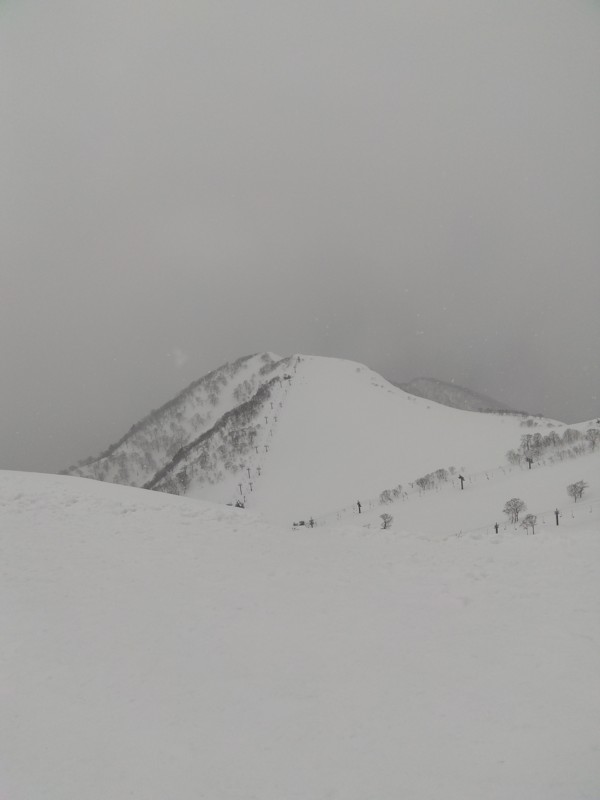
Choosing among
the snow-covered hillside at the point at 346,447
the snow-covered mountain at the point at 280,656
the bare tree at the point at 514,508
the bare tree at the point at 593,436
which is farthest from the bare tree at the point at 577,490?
the snow-covered mountain at the point at 280,656

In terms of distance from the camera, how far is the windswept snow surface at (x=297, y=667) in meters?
8.22

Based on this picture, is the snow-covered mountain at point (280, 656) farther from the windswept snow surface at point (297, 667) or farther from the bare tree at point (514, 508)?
the bare tree at point (514, 508)

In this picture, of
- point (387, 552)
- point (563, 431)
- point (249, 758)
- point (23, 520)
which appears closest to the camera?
point (249, 758)

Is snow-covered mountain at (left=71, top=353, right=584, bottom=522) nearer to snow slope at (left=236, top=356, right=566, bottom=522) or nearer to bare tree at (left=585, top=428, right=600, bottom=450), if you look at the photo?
snow slope at (left=236, top=356, right=566, bottom=522)

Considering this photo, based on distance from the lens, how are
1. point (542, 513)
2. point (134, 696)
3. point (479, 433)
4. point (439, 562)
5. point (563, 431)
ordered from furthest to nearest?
point (479, 433) → point (563, 431) → point (542, 513) → point (439, 562) → point (134, 696)

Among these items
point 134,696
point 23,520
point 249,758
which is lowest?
point 249,758

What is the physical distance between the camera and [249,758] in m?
8.62

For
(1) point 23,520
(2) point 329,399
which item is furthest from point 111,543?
(2) point 329,399

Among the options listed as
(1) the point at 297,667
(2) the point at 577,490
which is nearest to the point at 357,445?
(2) the point at 577,490

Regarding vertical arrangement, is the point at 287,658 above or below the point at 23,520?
below

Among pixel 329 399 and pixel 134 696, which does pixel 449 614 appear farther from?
pixel 329 399

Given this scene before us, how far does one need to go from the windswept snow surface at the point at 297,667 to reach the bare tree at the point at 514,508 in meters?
33.3

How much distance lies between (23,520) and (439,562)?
18795 millimetres

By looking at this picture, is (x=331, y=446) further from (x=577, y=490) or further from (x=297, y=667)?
(x=297, y=667)
